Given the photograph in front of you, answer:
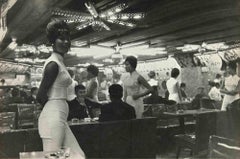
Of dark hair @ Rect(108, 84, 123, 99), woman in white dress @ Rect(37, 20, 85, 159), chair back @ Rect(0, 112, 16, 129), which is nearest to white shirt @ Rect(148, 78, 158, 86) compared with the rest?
dark hair @ Rect(108, 84, 123, 99)

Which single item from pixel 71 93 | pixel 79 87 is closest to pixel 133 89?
pixel 79 87

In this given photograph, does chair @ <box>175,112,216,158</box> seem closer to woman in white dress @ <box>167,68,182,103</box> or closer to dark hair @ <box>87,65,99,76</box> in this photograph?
woman in white dress @ <box>167,68,182,103</box>

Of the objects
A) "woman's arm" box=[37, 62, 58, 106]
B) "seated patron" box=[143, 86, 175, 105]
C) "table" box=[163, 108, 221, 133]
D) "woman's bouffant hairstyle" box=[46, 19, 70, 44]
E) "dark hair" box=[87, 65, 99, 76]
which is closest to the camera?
"woman's arm" box=[37, 62, 58, 106]

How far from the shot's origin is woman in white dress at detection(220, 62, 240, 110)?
92.5 inches

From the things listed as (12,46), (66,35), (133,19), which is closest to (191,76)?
(133,19)

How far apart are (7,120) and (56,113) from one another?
0.47 metres

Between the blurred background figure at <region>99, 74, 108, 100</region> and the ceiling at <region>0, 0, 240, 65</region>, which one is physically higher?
the ceiling at <region>0, 0, 240, 65</region>

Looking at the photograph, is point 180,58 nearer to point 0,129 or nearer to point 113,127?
point 113,127

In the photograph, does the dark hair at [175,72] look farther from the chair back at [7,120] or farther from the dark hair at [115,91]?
the chair back at [7,120]

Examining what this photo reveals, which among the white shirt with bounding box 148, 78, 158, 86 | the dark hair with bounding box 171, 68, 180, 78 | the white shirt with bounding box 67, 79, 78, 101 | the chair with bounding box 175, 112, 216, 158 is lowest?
the chair with bounding box 175, 112, 216, 158

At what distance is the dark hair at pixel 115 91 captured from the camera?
7.27 feet

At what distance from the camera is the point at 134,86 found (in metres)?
2.27

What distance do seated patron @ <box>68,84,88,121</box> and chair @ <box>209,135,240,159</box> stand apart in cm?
82

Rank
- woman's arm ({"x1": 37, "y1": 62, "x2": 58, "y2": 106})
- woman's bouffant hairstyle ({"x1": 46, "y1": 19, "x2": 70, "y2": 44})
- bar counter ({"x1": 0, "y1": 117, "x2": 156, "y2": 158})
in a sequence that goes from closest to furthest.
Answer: woman's arm ({"x1": 37, "y1": 62, "x2": 58, "y2": 106})
woman's bouffant hairstyle ({"x1": 46, "y1": 19, "x2": 70, "y2": 44})
bar counter ({"x1": 0, "y1": 117, "x2": 156, "y2": 158})
